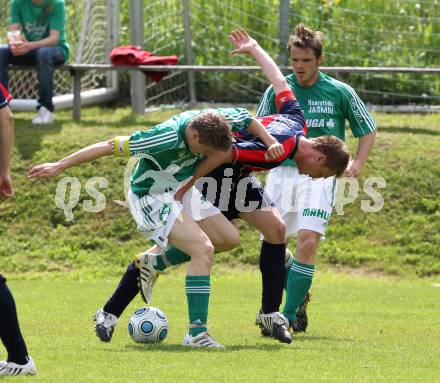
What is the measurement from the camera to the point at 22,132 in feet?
48.2

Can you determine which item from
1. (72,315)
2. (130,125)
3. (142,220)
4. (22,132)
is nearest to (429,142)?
(130,125)

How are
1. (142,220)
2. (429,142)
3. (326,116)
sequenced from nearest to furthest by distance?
1. (142,220)
2. (326,116)
3. (429,142)

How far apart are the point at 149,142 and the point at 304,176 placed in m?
1.93

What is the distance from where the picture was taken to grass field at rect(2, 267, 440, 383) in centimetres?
639

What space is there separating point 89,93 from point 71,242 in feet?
15.9

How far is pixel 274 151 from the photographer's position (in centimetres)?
746

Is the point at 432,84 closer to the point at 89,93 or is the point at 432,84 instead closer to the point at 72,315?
the point at 89,93

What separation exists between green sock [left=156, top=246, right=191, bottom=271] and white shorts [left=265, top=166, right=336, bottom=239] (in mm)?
1117

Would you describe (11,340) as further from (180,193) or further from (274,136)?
(274,136)

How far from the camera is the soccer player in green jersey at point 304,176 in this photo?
8.66m

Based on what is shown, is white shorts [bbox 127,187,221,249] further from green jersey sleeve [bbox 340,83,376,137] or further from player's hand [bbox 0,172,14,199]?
green jersey sleeve [bbox 340,83,376,137]

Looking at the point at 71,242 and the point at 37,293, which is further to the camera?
the point at 71,242

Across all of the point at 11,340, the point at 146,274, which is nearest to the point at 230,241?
the point at 146,274

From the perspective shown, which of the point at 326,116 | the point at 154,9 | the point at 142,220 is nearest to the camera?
the point at 142,220
